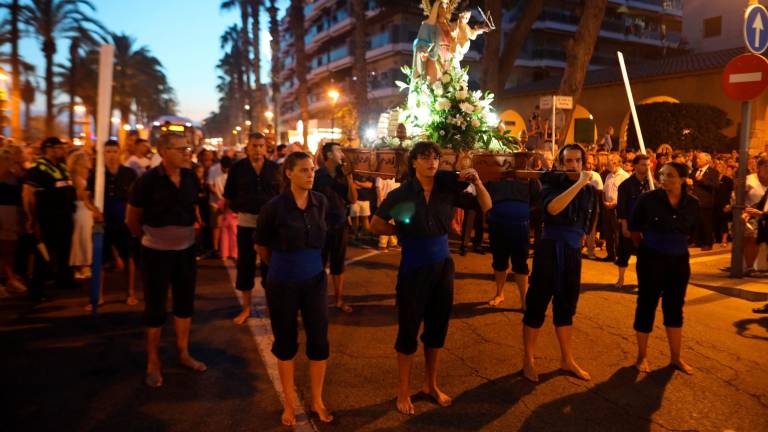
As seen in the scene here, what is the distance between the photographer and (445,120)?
7.01 m

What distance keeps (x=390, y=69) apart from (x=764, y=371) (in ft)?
142

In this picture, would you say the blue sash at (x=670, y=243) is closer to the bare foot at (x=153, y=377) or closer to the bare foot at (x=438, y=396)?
the bare foot at (x=438, y=396)

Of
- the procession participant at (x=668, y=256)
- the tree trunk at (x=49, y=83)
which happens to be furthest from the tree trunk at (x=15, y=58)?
the procession participant at (x=668, y=256)

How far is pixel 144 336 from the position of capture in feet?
19.9

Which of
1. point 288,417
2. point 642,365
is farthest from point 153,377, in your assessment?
point 642,365

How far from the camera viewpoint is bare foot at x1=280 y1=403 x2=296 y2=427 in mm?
4074

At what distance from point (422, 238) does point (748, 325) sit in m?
4.81

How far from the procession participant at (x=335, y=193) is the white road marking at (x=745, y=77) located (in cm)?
623

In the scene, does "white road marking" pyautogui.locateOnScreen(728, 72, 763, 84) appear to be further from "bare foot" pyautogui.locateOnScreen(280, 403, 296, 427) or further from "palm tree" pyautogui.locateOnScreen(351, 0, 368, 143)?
"palm tree" pyautogui.locateOnScreen(351, 0, 368, 143)

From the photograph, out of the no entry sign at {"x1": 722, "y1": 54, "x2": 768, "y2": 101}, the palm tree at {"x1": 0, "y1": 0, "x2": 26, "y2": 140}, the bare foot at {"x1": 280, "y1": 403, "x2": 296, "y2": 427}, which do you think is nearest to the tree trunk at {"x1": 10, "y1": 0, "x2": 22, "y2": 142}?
the palm tree at {"x1": 0, "y1": 0, "x2": 26, "y2": 140}

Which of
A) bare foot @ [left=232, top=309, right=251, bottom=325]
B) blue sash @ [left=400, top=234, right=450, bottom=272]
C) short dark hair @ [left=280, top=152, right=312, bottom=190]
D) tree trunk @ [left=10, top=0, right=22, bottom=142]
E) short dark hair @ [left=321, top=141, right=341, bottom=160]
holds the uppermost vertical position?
tree trunk @ [left=10, top=0, right=22, bottom=142]

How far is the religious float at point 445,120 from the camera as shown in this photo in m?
6.25

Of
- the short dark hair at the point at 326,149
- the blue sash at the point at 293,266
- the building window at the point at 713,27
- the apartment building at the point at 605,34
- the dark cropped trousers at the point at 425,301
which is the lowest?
the dark cropped trousers at the point at 425,301

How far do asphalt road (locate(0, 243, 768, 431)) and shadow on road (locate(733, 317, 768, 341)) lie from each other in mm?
25
